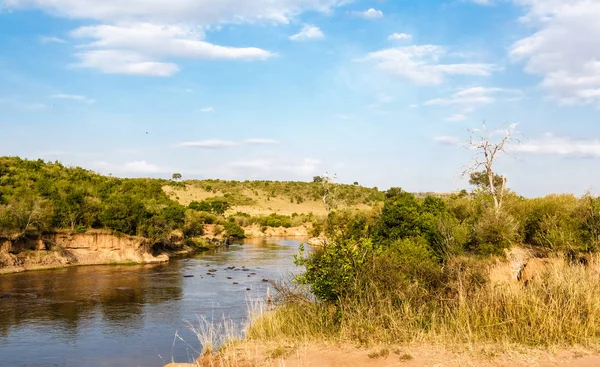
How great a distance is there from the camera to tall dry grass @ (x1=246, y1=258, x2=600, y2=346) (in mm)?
11375

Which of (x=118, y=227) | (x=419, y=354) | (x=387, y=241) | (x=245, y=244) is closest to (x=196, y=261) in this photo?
(x=118, y=227)

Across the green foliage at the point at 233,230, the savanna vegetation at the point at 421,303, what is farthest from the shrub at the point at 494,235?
the green foliage at the point at 233,230

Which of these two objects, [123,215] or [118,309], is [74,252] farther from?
[118,309]

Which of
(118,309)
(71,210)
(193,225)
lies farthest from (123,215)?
(118,309)

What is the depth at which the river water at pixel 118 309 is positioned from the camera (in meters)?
20.4

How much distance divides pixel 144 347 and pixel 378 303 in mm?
12192

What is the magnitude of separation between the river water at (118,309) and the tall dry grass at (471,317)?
309 cm

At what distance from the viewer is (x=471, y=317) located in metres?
12.4

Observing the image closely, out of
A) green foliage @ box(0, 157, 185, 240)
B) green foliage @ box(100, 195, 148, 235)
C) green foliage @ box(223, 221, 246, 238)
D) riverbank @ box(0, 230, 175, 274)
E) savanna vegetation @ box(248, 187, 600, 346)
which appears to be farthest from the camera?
green foliage @ box(223, 221, 246, 238)

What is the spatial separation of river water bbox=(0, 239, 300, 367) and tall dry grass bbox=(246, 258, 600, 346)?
3091 mm

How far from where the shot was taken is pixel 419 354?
1164cm

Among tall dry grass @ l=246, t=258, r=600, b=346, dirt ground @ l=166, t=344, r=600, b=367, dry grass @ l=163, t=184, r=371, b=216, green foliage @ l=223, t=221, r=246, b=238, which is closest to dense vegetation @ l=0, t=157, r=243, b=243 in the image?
green foliage @ l=223, t=221, r=246, b=238

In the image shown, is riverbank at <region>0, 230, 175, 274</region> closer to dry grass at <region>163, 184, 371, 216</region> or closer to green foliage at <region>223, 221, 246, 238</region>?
green foliage at <region>223, 221, 246, 238</region>

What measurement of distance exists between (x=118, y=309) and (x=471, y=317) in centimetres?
2211
